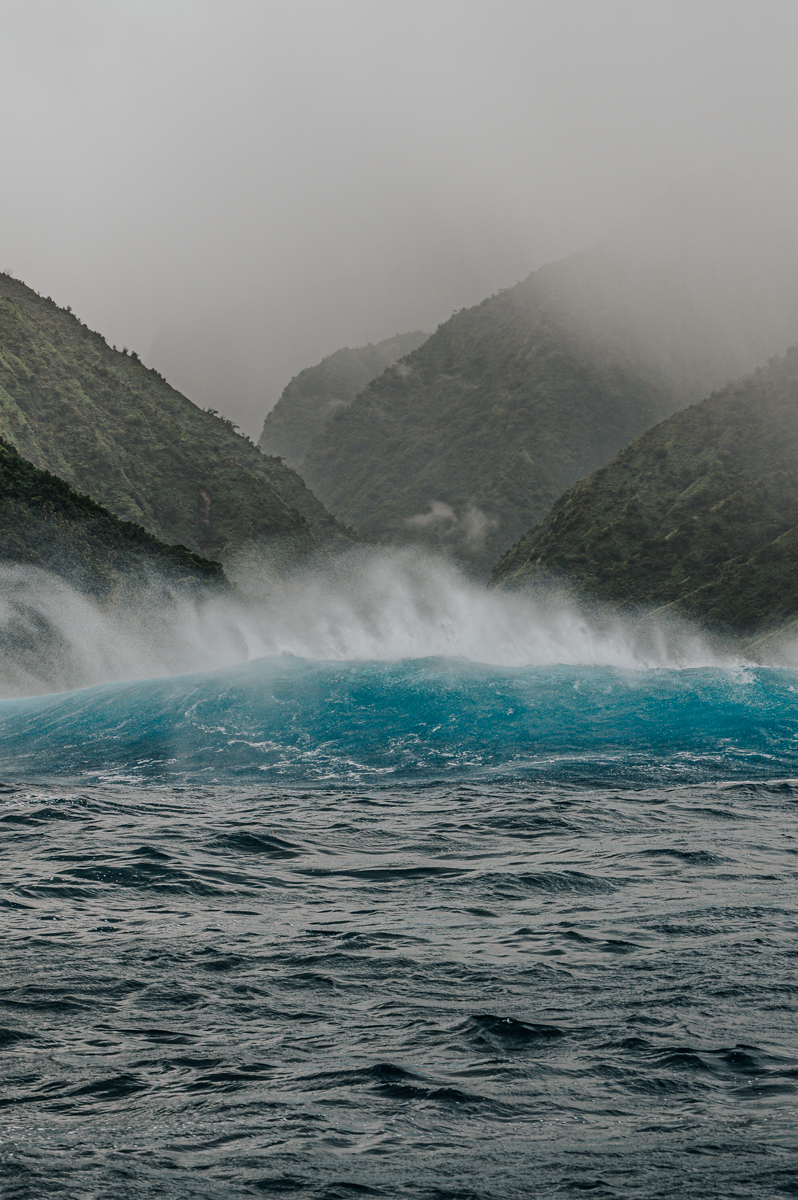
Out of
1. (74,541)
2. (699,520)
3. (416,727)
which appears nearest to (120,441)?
(74,541)

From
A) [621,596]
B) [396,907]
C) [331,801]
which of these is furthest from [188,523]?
[396,907]

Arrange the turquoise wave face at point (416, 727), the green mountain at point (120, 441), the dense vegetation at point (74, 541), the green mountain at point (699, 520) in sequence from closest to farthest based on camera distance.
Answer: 1. the turquoise wave face at point (416, 727)
2. the dense vegetation at point (74, 541)
3. the green mountain at point (699, 520)
4. the green mountain at point (120, 441)

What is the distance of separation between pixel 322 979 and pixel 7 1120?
2998 millimetres

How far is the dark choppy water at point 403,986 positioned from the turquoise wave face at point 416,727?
128 cm

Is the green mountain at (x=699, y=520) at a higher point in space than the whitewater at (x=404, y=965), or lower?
higher

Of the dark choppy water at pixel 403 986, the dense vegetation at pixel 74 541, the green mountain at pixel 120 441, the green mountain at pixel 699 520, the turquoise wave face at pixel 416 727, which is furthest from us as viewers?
the green mountain at pixel 120 441

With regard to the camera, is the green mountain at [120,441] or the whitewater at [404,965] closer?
the whitewater at [404,965]

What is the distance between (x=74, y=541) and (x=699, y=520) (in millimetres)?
76810

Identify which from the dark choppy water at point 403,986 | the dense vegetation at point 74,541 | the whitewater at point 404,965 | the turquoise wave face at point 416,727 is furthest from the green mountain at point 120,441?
the dark choppy water at point 403,986

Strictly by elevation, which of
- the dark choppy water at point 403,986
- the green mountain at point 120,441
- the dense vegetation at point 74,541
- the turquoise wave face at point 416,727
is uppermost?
the green mountain at point 120,441

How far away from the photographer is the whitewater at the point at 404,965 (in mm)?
5684

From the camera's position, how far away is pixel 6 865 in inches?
511

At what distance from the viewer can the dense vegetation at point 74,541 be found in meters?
55.0

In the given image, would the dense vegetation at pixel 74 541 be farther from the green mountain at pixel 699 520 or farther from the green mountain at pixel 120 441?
the green mountain at pixel 699 520
